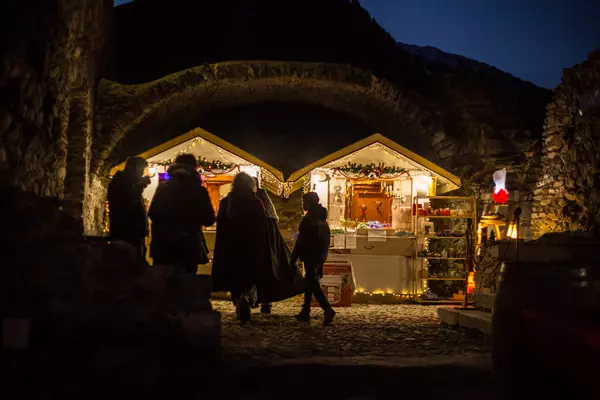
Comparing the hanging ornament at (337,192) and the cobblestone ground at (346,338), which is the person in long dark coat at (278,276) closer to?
the cobblestone ground at (346,338)

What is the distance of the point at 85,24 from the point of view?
411 inches

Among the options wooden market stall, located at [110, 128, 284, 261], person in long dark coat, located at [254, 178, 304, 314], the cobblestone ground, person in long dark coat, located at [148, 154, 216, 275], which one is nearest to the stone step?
the cobblestone ground

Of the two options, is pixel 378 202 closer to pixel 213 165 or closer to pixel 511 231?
pixel 213 165

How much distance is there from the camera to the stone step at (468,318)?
18.8ft

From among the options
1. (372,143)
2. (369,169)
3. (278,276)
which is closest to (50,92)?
(278,276)

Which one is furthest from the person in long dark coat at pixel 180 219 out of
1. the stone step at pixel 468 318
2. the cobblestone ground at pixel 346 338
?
the stone step at pixel 468 318

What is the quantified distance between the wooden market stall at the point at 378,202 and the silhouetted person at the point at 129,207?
5.07 metres

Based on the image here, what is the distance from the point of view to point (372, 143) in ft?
33.7

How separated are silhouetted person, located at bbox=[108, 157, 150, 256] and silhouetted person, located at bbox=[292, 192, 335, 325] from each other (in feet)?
6.51

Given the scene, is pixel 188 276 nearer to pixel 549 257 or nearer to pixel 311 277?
pixel 549 257

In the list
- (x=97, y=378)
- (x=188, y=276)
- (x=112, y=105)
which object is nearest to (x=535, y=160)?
(x=112, y=105)

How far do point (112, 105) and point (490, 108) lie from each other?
7.59 meters

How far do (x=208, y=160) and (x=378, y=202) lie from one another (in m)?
3.16

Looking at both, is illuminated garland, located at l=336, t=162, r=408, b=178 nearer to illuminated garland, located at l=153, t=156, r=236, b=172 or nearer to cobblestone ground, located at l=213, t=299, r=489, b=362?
illuminated garland, located at l=153, t=156, r=236, b=172
